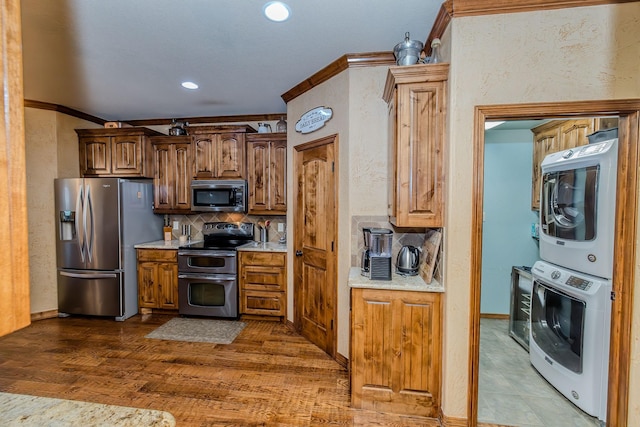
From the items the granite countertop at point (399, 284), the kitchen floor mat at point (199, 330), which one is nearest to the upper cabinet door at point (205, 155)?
the kitchen floor mat at point (199, 330)

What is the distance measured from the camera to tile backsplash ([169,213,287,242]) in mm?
4176

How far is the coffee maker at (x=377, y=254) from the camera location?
6.98 feet

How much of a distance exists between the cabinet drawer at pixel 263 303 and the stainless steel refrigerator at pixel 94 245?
61.8 inches

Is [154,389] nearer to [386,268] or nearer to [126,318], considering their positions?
[126,318]

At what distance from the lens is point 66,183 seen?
11.8 feet

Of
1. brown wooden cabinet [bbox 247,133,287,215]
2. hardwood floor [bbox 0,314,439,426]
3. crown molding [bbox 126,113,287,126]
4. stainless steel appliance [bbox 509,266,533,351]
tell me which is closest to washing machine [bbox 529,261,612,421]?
stainless steel appliance [bbox 509,266,533,351]

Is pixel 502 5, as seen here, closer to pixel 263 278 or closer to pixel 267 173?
pixel 267 173

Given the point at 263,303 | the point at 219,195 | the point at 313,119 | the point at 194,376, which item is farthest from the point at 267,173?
the point at 194,376

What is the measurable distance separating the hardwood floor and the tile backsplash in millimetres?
1378

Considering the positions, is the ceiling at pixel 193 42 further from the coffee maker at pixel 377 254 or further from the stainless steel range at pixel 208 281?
the stainless steel range at pixel 208 281

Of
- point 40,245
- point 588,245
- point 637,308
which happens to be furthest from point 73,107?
point 637,308

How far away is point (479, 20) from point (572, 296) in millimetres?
1983

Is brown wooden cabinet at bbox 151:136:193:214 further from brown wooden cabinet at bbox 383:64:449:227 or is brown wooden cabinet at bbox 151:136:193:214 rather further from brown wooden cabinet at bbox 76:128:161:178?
brown wooden cabinet at bbox 383:64:449:227

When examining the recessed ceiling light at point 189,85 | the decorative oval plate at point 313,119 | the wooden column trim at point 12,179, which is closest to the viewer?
the wooden column trim at point 12,179
